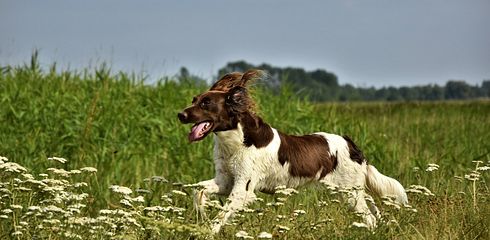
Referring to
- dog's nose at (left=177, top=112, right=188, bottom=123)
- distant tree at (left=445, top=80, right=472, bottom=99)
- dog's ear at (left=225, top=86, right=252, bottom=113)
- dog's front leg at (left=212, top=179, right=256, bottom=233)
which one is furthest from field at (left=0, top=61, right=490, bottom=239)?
distant tree at (left=445, top=80, right=472, bottom=99)

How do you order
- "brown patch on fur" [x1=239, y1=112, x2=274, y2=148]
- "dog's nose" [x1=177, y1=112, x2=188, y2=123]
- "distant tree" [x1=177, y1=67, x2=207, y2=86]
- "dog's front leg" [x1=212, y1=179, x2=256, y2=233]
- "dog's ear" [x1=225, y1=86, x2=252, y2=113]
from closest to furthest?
1. "dog's front leg" [x1=212, y1=179, x2=256, y2=233]
2. "dog's nose" [x1=177, y1=112, x2=188, y2=123]
3. "dog's ear" [x1=225, y1=86, x2=252, y2=113]
4. "brown patch on fur" [x1=239, y1=112, x2=274, y2=148]
5. "distant tree" [x1=177, y1=67, x2=207, y2=86]

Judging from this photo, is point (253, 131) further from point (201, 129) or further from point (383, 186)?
point (383, 186)

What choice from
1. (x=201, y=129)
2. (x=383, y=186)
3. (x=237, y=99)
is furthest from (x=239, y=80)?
(x=383, y=186)

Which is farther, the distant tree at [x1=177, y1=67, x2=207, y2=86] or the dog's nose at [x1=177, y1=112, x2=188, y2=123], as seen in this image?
the distant tree at [x1=177, y1=67, x2=207, y2=86]

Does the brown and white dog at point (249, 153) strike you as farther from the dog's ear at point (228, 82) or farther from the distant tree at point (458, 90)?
the distant tree at point (458, 90)

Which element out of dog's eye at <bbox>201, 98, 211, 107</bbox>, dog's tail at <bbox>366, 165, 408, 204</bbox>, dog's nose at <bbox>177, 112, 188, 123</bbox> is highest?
dog's eye at <bbox>201, 98, 211, 107</bbox>

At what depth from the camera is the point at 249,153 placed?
679 centimetres

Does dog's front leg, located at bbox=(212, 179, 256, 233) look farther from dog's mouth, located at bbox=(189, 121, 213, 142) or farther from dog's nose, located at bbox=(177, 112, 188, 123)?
dog's nose, located at bbox=(177, 112, 188, 123)

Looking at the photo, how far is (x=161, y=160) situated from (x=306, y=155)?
→ 4799 millimetres

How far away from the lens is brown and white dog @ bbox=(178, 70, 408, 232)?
21.6 feet

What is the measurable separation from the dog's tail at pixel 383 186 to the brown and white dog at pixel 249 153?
26 centimetres

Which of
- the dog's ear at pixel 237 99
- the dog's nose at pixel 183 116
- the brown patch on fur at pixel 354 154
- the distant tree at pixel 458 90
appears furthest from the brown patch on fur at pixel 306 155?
the distant tree at pixel 458 90

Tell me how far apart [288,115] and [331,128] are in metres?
1.05

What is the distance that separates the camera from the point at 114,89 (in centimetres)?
1437
